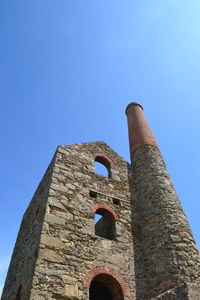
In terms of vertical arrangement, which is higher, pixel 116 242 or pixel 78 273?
pixel 116 242

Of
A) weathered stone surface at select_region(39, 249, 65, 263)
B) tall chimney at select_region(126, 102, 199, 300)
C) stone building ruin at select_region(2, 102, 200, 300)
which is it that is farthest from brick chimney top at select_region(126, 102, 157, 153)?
weathered stone surface at select_region(39, 249, 65, 263)

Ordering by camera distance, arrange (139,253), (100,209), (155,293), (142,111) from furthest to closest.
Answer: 1. (142,111)
2. (100,209)
3. (139,253)
4. (155,293)

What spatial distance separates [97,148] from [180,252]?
5685 mm

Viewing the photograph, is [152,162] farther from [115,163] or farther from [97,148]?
[97,148]

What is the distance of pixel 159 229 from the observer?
890cm

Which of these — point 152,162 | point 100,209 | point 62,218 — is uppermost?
point 152,162

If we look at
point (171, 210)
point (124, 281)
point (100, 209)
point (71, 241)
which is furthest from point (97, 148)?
point (124, 281)

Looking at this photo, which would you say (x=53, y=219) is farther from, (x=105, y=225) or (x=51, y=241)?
(x=105, y=225)

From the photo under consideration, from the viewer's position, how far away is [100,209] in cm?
942

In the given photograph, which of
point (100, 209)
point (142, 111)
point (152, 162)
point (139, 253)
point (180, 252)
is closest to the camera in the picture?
point (180, 252)

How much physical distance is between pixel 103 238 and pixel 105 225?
8.40 feet

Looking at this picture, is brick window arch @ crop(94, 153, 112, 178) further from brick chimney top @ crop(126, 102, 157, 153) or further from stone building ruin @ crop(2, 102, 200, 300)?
brick chimney top @ crop(126, 102, 157, 153)

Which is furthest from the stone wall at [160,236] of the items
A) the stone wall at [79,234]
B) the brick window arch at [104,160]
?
the brick window arch at [104,160]

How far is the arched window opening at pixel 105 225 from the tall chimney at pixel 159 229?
961mm
